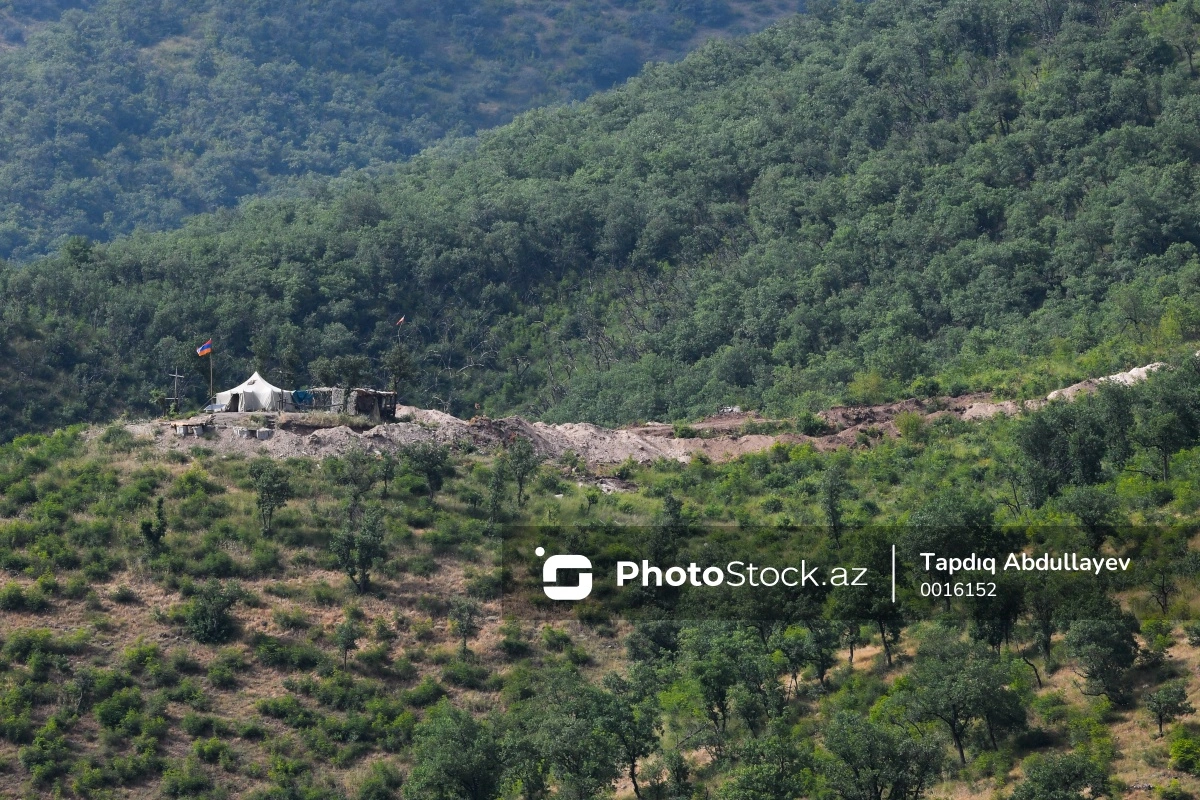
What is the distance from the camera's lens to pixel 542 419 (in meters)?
89.2

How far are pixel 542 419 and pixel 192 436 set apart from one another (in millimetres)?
25832

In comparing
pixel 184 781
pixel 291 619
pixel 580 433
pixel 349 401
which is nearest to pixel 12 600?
pixel 291 619

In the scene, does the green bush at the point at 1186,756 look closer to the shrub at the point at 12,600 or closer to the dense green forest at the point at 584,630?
the dense green forest at the point at 584,630

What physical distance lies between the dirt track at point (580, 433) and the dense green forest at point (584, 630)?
1155mm

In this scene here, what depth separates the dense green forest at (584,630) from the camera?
45.2 meters

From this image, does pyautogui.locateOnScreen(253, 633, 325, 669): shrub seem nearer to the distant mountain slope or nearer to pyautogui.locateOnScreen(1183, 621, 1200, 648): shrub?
the distant mountain slope

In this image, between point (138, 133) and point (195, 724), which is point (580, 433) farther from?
point (138, 133)

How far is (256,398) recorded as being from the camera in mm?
69625

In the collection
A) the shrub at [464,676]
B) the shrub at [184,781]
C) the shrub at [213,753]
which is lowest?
the shrub at [184,781]

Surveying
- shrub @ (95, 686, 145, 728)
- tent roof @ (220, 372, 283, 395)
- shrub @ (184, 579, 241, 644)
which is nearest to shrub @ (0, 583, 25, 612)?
shrub @ (184, 579, 241, 644)

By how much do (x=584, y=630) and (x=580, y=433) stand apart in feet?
52.0

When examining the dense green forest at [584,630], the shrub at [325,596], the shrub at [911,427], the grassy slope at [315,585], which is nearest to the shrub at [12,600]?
the dense green forest at [584,630]

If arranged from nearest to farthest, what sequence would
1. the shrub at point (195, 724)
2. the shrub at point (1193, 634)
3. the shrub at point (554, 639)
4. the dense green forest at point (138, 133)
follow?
the shrub at point (1193, 634)
the shrub at point (195, 724)
the shrub at point (554, 639)
the dense green forest at point (138, 133)

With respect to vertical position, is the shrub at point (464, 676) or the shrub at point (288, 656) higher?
the shrub at point (288, 656)
